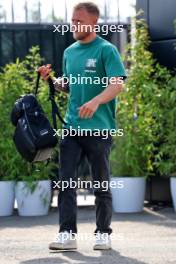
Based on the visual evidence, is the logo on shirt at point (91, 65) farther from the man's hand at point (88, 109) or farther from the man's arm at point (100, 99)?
the man's hand at point (88, 109)

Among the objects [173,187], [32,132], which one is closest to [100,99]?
[32,132]

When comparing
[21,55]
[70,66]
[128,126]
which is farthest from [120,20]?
[70,66]

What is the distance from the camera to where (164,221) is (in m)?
7.07

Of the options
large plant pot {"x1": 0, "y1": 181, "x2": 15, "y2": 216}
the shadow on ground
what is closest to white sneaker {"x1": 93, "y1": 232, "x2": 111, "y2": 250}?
the shadow on ground

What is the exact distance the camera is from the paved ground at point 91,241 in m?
5.14

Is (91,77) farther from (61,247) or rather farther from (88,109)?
(61,247)

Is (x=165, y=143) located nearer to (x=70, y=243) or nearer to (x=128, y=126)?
(x=128, y=126)

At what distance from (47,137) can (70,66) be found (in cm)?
55

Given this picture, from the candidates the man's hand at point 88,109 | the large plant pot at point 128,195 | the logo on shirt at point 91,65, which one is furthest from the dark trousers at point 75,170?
the large plant pot at point 128,195

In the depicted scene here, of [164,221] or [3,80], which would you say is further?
[3,80]

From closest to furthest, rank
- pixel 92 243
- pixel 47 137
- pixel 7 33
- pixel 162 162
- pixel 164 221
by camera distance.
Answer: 1. pixel 47 137
2. pixel 92 243
3. pixel 164 221
4. pixel 162 162
5. pixel 7 33

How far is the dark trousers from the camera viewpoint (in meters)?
5.35

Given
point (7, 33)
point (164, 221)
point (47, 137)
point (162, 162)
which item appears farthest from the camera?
point (7, 33)

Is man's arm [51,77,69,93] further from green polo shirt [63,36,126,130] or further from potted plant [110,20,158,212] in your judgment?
potted plant [110,20,158,212]
